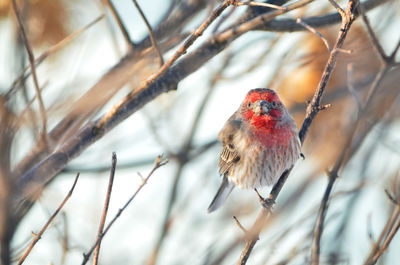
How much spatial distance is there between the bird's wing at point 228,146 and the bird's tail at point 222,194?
0.78 feet

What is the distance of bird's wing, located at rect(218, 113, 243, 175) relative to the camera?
5.95 meters

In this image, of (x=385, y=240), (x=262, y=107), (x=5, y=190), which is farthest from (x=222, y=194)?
(x=5, y=190)

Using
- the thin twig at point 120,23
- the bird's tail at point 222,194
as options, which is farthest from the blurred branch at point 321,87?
the bird's tail at point 222,194

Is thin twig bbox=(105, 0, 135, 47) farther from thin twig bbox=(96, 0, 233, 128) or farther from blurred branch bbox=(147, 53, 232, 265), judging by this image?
blurred branch bbox=(147, 53, 232, 265)

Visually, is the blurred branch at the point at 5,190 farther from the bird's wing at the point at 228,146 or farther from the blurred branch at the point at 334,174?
the bird's wing at the point at 228,146

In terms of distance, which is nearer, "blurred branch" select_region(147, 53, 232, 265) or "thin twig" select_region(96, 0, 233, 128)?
"thin twig" select_region(96, 0, 233, 128)

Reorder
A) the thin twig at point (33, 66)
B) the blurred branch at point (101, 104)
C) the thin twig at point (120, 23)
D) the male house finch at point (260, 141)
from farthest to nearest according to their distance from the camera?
the male house finch at point (260, 141) → the thin twig at point (120, 23) → the blurred branch at point (101, 104) → the thin twig at point (33, 66)

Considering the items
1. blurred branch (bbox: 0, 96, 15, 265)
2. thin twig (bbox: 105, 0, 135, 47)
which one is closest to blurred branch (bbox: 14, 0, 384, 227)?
thin twig (bbox: 105, 0, 135, 47)

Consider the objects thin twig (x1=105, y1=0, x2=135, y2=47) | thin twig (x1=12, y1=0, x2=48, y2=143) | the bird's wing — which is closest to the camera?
thin twig (x1=12, y1=0, x2=48, y2=143)

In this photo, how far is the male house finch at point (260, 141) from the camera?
544 cm

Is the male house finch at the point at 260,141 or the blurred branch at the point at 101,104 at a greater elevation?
the blurred branch at the point at 101,104

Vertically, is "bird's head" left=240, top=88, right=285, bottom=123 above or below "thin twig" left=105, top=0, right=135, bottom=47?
below

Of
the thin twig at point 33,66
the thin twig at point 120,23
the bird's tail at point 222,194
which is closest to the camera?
the thin twig at point 33,66

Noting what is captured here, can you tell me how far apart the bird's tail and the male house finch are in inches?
11.3
